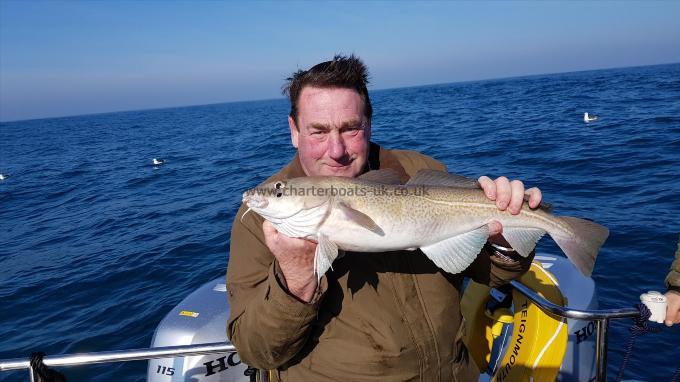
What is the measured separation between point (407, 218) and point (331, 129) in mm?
940

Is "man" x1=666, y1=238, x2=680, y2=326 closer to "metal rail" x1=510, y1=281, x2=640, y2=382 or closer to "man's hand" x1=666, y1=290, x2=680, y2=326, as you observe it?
"man's hand" x1=666, y1=290, x2=680, y2=326

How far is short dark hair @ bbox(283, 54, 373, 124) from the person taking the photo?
132 inches

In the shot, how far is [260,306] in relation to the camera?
2.78m

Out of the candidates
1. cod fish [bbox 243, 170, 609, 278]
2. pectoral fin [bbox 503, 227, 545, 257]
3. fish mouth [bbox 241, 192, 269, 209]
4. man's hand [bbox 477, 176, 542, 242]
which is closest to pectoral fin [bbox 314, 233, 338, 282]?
cod fish [bbox 243, 170, 609, 278]

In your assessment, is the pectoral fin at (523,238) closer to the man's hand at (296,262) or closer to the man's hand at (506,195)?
the man's hand at (506,195)

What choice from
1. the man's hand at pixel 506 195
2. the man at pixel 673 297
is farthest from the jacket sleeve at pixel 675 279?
the man's hand at pixel 506 195

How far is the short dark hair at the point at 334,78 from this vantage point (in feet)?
11.0

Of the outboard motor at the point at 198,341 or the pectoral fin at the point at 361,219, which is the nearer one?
the pectoral fin at the point at 361,219

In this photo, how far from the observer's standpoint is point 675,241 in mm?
8500

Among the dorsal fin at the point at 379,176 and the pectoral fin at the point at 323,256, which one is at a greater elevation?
the dorsal fin at the point at 379,176

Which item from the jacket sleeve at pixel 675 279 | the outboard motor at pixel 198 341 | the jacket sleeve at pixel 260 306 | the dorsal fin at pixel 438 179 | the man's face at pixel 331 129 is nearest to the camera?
the jacket sleeve at pixel 260 306

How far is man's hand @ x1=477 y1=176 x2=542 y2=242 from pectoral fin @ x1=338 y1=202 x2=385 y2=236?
3.22 ft

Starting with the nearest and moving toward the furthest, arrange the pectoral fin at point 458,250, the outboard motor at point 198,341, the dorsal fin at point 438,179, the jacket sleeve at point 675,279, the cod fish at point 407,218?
the cod fish at point 407,218, the pectoral fin at point 458,250, the dorsal fin at point 438,179, the jacket sleeve at point 675,279, the outboard motor at point 198,341

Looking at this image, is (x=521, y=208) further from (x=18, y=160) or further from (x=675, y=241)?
(x=18, y=160)
